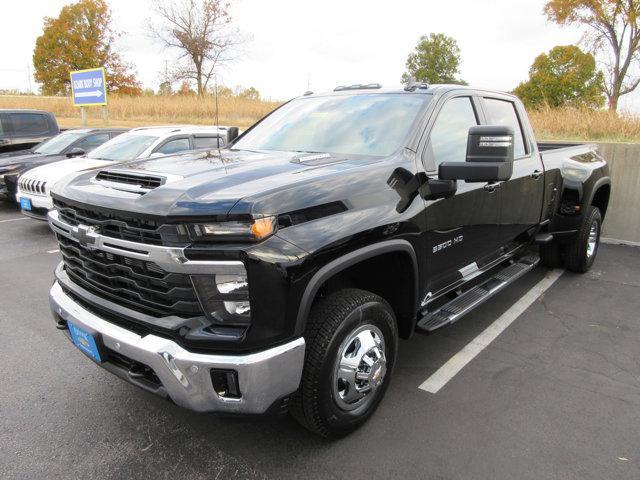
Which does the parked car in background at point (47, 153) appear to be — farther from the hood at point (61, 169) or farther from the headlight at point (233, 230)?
the headlight at point (233, 230)

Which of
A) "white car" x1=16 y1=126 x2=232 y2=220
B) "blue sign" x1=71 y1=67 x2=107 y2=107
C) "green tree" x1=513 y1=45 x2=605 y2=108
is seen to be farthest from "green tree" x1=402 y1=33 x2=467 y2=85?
"white car" x1=16 y1=126 x2=232 y2=220

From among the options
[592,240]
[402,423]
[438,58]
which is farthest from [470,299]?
[438,58]

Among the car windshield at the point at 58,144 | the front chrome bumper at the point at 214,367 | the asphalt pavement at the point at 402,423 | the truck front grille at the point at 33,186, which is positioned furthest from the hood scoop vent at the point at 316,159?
the car windshield at the point at 58,144

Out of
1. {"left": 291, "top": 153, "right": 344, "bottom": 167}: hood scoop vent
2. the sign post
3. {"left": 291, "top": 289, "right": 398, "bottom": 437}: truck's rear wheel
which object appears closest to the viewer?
{"left": 291, "top": 289, "right": 398, "bottom": 437}: truck's rear wheel

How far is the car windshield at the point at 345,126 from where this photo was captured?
313 cm

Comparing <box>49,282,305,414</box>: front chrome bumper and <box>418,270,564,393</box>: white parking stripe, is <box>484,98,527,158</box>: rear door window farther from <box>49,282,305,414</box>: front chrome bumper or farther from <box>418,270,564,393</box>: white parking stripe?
<box>49,282,305,414</box>: front chrome bumper

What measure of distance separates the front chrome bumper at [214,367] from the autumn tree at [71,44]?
41760 mm

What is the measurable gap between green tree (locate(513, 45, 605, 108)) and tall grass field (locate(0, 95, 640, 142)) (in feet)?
92.1

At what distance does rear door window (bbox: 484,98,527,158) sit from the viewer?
3.97m

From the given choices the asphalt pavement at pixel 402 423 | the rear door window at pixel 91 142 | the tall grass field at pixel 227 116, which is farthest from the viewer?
the rear door window at pixel 91 142

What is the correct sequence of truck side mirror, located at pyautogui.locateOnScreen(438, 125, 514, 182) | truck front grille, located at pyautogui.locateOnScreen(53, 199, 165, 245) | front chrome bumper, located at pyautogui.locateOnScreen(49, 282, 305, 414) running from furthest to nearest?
1. truck side mirror, located at pyautogui.locateOnScreen(438, 125, 514, 182)
2. truck front grille, located at pyautogui.locateOnScreen(53, 199, 165, 245)
3. front chrome bumper, located at pyautogui.locateOnScreen(49, 282, 305, 414)

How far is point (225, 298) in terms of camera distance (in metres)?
2.08

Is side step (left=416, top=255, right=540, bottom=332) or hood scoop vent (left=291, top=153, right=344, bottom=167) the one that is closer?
hood scoop vent (left=291, top=153, right=344, bottom=167)

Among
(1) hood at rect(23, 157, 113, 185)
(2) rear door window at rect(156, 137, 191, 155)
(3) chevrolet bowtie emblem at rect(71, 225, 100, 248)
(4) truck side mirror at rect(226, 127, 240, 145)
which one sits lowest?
(1) hood at rect(23, 157, 113, 185)
